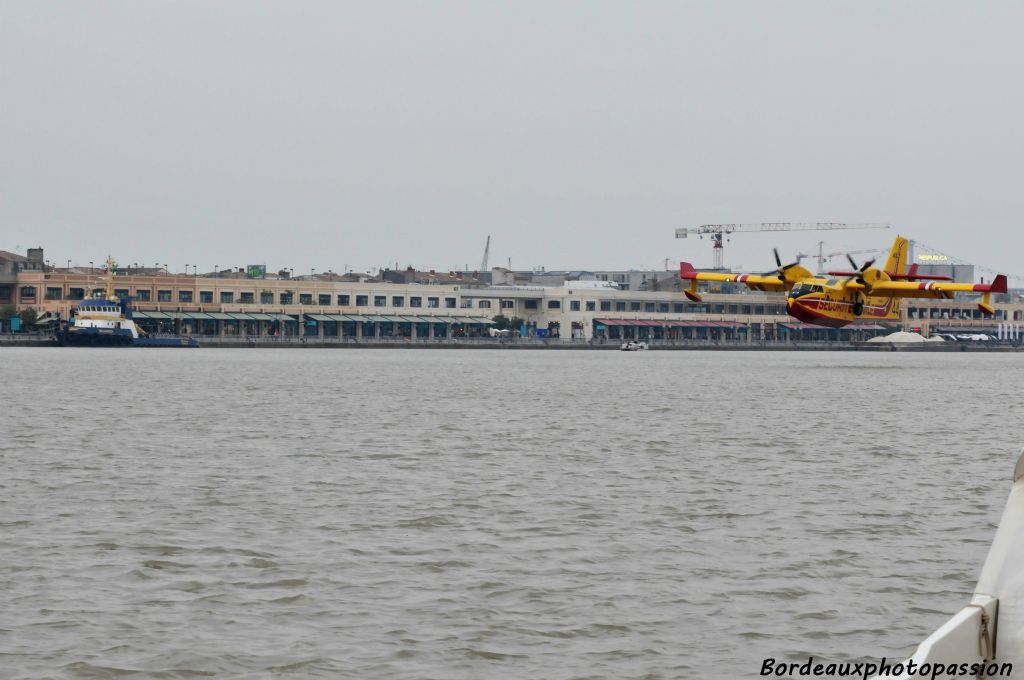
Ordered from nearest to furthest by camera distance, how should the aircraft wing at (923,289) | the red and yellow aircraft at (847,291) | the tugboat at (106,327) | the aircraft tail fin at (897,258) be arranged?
1. the red and yellow aircraft at (847,291)
2. the aircraft wing at (923,289)
3. the aircraft tail fin at (897,258)
4. the tugboat at (106,327)

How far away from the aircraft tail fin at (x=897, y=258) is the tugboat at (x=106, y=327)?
8167 centimetres

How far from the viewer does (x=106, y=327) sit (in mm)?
166875

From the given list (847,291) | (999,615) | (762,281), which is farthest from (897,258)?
(999,615)

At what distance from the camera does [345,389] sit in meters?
71.5

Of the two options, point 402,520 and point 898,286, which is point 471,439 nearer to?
point 402,520

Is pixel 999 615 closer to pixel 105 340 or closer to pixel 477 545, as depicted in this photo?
pixel 477 545

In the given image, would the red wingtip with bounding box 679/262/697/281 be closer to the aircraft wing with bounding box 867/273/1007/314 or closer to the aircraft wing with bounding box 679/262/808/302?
the aircraft wing with bounding box 679/262/808/302

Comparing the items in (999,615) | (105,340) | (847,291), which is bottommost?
(105,340)

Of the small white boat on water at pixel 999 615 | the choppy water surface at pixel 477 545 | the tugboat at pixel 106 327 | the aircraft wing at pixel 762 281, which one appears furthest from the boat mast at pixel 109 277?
the small white boat on water at pixel 999 615

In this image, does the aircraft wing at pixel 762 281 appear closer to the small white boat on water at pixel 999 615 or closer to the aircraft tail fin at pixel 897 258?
the aircraft tail fin at pixel 897 258

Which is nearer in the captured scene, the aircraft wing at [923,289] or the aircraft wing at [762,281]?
the aircraft wing at [923,289]

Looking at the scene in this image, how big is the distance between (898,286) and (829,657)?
358 feet

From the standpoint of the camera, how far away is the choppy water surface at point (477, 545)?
13.9m

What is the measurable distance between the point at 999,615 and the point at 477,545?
1231 cm
